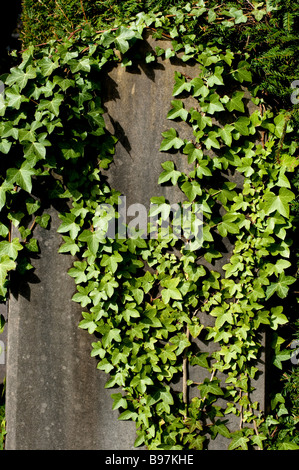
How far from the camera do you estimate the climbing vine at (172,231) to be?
2082mm

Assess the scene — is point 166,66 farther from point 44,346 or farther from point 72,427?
point 72,427

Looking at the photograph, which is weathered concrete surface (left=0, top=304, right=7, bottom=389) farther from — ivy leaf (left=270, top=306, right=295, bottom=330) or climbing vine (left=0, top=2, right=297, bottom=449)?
ivy leaf (left=270, top=306, right=295, bottom=330)

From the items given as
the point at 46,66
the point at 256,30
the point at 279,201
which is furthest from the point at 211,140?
the point at 46,66

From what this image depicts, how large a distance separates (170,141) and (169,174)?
194 millimetres

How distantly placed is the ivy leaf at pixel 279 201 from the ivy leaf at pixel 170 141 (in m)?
0.58

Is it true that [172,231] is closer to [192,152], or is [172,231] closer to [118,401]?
[192,152]

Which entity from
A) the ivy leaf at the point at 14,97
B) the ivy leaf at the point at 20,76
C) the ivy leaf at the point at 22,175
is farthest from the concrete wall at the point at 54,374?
the ivy leaf at the point at 20,76

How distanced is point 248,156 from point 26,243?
1.42 meters

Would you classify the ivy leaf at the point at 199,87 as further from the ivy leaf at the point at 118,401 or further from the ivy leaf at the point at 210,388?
the ivy leaf at the point at 118,401

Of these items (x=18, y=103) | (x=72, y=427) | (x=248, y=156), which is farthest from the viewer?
(x=72, y=427)

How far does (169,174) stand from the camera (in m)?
2.16

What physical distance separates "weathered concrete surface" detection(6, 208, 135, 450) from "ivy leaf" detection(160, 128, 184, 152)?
859 mm

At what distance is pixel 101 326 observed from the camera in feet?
7.22
